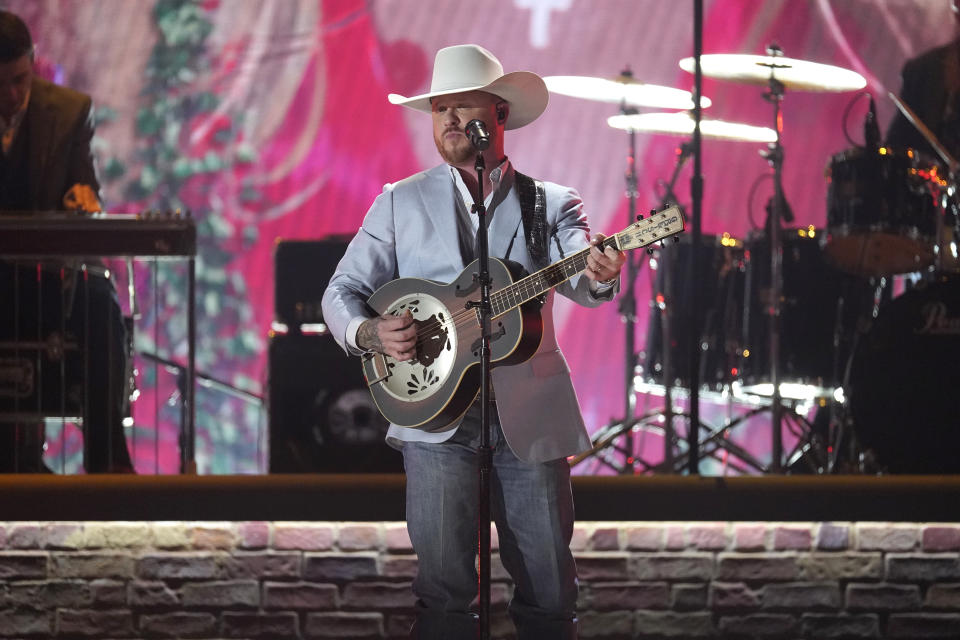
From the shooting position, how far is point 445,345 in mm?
2990

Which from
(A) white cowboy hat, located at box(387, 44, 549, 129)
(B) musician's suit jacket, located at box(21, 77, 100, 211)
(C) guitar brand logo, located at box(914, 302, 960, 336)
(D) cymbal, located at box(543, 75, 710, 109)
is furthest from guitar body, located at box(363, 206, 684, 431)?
(D) cymbal, located at box(543, 75, 710, 109)

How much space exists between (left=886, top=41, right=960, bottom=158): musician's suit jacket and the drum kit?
2.86 feet

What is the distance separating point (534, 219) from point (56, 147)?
9.58 feet

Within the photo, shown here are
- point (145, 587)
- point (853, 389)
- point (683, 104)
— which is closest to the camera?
point (145, 587)

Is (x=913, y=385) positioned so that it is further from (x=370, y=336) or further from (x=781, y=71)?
(x=370, y=336)

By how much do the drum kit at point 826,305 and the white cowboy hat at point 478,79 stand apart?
1359 mm

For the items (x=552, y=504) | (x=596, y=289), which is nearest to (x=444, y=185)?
(x=596, y=289)

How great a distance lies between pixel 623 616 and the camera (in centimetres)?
407

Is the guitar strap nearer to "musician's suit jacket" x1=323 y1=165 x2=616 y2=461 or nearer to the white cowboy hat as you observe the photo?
"musician's suit jacket" x1=323 y1=165 x2=616 y2=461

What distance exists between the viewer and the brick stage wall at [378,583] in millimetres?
4035

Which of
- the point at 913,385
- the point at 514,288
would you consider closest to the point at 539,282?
the point at 514,288

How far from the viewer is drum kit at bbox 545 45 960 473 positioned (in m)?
4.93

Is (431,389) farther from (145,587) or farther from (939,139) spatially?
(939,139)

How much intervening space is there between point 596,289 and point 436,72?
0.80m
